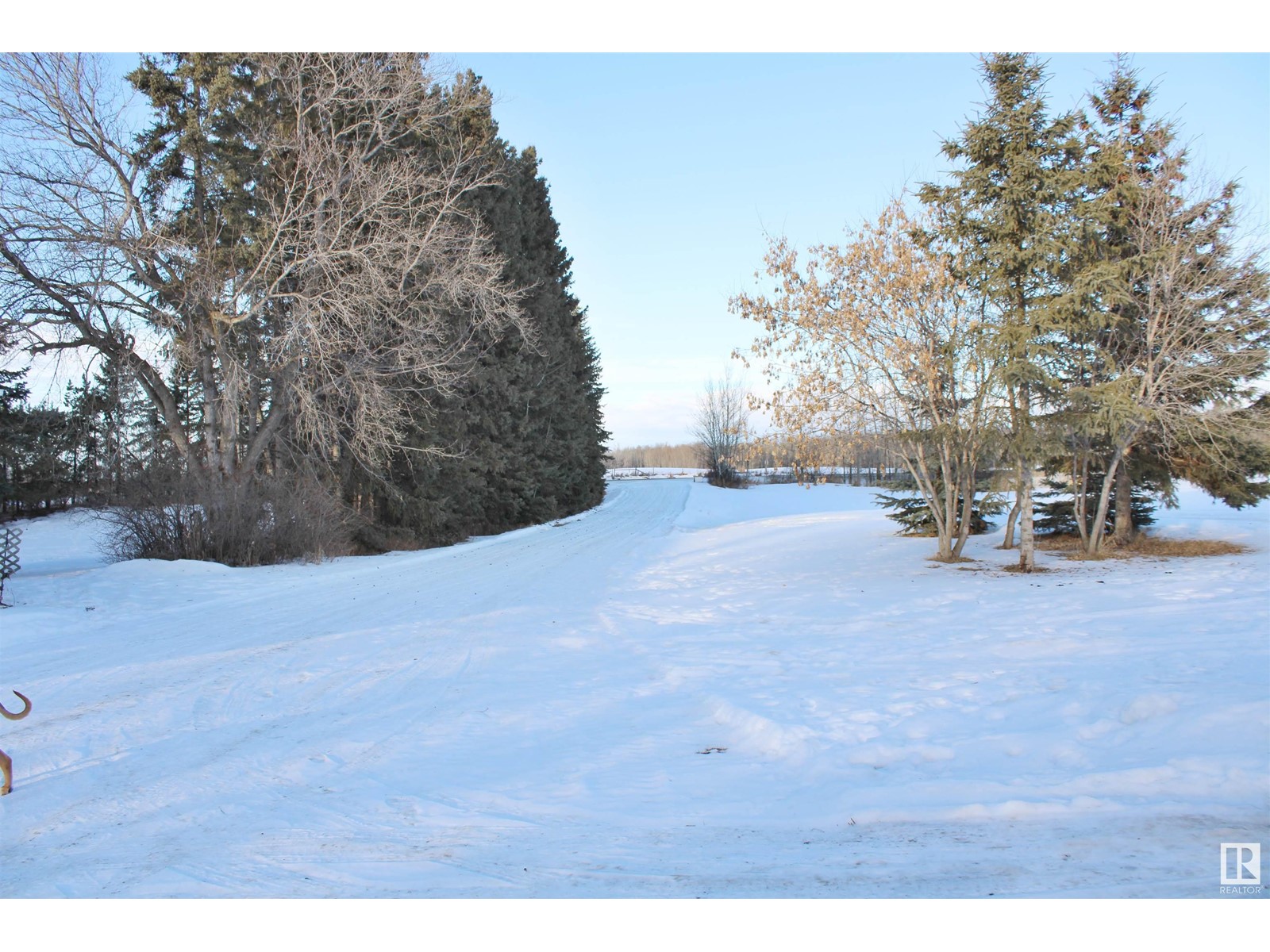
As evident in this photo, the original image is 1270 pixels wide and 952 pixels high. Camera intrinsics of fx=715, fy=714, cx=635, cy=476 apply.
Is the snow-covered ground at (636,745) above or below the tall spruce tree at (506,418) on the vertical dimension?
below

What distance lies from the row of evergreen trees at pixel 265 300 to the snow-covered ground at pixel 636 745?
587cm

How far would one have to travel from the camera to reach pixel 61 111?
1462 cm

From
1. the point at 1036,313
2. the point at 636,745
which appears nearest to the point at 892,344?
the point at 1036,313

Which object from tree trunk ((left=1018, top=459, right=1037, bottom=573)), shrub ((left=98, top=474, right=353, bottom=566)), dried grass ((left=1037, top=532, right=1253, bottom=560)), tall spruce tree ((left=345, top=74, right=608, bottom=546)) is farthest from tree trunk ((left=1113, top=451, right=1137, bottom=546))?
shrub ((left=98, top=474, right=353, bottom=566))

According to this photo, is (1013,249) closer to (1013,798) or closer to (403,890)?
(1013,798)

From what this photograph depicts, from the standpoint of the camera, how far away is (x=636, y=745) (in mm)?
5004

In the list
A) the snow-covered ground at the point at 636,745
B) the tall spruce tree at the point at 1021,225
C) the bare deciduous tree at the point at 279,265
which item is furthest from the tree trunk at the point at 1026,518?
the bare deciduous tree at the point at 279,265

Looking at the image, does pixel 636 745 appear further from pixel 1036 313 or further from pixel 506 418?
pixel 506 418

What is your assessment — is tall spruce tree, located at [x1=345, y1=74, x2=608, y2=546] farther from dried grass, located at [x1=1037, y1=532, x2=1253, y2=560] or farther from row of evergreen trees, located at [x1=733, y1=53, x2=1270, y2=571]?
dried grass, located at [x1=1037, y1=532, x2=1253, y2=560]

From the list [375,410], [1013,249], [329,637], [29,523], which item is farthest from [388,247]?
[29,523]

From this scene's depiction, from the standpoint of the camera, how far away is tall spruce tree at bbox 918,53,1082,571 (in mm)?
12938

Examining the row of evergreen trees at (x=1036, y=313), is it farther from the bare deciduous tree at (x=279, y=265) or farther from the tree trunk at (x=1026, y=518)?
the bare deciduous tree at (x=279, y=265)

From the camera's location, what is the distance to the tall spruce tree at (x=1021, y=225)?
12938mm

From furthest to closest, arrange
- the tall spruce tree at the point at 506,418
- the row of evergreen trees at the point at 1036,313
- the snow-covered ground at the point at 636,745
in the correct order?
1. the tall spruce tree at the point at 506,418
2. the row of evergreen trees at the point at 1036,313
3. the snow-covered ground at the point at 636,745
